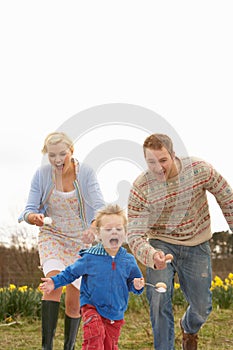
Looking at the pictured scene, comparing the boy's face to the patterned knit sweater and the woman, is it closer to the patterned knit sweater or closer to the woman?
the patterned knit sweater

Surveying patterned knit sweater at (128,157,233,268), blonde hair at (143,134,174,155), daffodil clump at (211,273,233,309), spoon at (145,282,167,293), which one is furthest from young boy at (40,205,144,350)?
daffodil clump at (211,273,233,309)

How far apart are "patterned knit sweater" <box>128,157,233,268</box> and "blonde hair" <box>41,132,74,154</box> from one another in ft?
1.65

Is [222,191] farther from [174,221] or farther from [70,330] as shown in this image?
[70,330]

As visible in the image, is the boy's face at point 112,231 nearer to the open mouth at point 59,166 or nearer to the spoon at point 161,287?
the spoon at point 161,287

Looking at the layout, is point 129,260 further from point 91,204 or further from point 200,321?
point 200,321

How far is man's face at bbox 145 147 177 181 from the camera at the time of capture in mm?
3717

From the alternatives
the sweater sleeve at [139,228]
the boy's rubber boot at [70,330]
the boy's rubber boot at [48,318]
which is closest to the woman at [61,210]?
the boy's rubber boot at [48,318]

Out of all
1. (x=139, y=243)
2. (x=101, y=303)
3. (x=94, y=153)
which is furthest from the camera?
(x=94, y=153)

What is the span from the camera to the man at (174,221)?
3.84 m

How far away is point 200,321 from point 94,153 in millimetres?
1350

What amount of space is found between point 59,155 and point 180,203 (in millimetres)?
832

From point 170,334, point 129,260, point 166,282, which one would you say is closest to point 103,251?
point 129,260

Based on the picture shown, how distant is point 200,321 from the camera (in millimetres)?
4219

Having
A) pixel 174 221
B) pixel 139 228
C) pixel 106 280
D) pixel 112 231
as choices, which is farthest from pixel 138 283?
pixel 174 221
